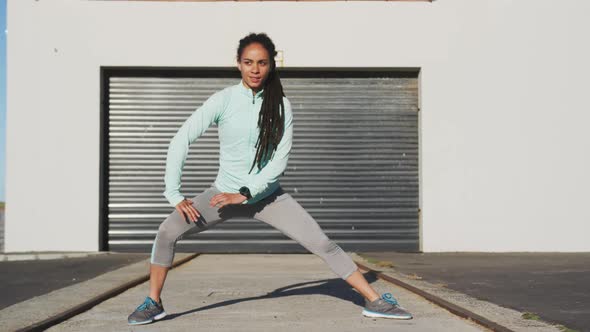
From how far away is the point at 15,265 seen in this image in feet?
35.4

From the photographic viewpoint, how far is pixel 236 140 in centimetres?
491

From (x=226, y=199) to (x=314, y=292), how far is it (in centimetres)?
225

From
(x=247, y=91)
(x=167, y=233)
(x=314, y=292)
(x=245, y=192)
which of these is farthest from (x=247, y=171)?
(x=314, y=292)

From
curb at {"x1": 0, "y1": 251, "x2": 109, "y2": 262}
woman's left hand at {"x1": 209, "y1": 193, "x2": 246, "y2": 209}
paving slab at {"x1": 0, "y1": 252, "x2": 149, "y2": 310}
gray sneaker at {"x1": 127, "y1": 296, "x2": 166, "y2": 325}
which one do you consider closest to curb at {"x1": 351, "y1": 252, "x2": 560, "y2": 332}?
woman's left hand at {"x1": 209, "y1": 193, "x2": 246, "y2": 209}

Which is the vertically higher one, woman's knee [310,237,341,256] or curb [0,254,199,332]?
woman's knee [310,237,341,256]

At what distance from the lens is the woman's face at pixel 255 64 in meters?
4.86

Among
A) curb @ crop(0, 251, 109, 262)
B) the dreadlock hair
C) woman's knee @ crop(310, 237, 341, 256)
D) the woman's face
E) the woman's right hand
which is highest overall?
the woman's face

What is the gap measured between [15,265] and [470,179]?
6.91m

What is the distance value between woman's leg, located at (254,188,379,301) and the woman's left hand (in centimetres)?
26

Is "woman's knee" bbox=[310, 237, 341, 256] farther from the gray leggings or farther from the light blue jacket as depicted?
the light blue jacket

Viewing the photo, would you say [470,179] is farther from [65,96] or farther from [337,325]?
[337,325]

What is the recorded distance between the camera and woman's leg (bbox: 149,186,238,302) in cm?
496

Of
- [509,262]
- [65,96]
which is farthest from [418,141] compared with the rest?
[65,96]

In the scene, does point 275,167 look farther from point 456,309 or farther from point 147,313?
point 456,309
